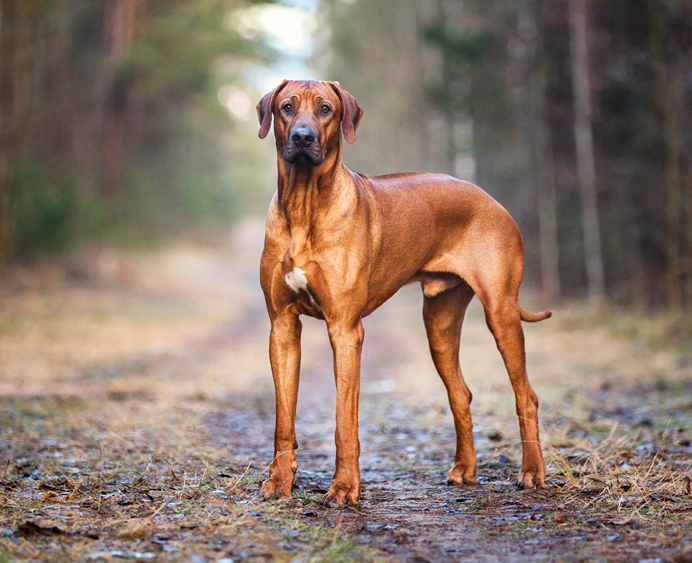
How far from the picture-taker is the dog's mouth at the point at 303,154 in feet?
12.3

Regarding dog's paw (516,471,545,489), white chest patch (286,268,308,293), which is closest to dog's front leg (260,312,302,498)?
white chest patch (286,268,308,293)

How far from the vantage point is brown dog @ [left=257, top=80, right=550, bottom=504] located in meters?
3.88

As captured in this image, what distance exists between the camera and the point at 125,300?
17.2m

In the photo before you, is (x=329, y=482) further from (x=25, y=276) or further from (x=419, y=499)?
(x=25, y=276)

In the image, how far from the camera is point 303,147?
147 inches

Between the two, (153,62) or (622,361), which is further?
(153,62)

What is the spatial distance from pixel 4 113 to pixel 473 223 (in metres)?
11.0

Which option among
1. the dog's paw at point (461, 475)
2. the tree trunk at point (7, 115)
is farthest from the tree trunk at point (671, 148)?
the tree trunk at point (7, 115)

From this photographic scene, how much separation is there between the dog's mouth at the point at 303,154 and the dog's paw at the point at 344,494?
164cm

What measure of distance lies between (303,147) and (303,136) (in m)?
0.06

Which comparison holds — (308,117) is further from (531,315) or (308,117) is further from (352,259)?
(531,315)

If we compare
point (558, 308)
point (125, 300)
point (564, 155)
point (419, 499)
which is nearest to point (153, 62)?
point (125, 300)

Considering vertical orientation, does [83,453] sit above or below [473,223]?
below

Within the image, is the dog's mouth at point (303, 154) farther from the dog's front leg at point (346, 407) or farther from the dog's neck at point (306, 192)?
the dog's front leg at point (346, 407)
